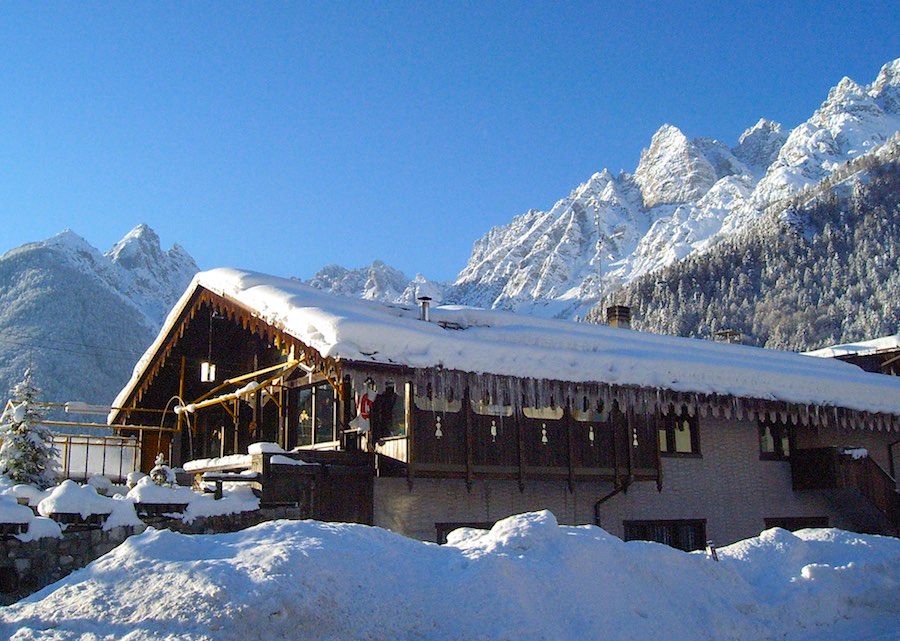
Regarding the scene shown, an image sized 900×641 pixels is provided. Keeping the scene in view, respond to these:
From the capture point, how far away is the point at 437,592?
7.45 m

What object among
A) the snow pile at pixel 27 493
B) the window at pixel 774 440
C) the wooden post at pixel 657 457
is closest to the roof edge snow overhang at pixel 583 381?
the wooden post at pixel 657 457

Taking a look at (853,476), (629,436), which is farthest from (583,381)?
(853,476)

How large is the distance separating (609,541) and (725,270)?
110 m

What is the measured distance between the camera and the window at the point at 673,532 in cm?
1819

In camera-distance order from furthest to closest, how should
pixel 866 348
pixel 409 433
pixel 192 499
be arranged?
pixel 866 348 < pixel 409 433 < pixel 192 499

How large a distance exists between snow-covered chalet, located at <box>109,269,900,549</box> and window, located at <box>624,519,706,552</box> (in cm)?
4

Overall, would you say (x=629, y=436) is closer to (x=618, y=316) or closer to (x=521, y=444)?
(x=521, y=444)

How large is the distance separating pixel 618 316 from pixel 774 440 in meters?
7.84

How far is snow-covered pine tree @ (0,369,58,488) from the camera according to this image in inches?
591

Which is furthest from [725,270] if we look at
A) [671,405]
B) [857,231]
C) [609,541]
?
[609,541]

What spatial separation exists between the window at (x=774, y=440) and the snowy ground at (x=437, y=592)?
33.7ft

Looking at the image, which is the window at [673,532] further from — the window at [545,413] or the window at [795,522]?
the window at [545,413]

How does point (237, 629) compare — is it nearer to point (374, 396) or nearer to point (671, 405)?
point (374, 396)

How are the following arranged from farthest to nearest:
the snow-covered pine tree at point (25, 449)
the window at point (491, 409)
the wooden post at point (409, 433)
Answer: the window at point (491, 409), the snow-covered pine tree at point (25, 449), the wooden post at point (409, 433)
